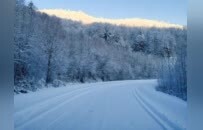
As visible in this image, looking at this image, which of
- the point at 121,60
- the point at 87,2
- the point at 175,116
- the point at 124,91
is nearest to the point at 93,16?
the point at 87,2

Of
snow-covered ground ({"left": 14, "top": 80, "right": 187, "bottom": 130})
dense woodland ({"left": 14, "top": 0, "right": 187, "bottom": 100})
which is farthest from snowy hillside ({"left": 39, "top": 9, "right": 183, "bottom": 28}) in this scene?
snow-covered ground ({"left": 14, "top": 80, "right": 187, "bottom": 130})

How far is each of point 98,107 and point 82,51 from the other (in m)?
0.60

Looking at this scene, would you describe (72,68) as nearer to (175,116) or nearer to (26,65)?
(26,65)

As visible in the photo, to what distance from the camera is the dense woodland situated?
3.84 m

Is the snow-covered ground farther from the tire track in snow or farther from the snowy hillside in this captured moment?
the snowy hillside

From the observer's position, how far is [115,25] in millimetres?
3887

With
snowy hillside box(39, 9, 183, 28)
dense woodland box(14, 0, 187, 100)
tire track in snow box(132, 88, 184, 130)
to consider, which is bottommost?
tire track in snow box(132, 88, 184, 130)

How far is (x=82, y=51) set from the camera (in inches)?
155

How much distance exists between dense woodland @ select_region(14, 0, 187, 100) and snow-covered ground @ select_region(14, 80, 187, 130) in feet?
0.30

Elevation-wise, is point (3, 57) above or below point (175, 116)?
above

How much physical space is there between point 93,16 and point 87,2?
152 mm

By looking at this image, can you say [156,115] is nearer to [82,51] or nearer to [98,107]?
[98,107]

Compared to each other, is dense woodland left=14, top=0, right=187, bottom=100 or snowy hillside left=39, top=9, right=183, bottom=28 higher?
snowy hillside left=39, top=9, right=183, bottom=28

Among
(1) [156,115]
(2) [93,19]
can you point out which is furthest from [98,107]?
(2) [93,19]
